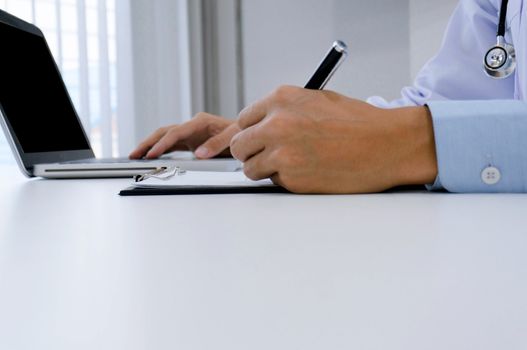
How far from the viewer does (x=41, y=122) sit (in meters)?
0.98

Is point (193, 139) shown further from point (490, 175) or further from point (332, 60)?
point (490, 175)

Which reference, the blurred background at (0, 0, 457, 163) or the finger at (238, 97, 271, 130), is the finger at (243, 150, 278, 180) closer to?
the finger at (238, 97, 271, 130)

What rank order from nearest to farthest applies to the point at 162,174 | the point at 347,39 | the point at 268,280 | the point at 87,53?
the point at 268,280, the point at 162,174, the point at 87,53, the point at 347,39

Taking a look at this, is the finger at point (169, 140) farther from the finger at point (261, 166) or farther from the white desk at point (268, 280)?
the white desk at point (268, 280)

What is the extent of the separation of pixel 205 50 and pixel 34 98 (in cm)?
161

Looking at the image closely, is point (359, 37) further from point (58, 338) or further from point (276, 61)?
point (58, 338)

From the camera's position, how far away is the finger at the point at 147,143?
1.02 m

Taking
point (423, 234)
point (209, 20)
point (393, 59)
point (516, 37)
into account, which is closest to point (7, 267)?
point (423, 234)

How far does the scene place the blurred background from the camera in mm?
2029

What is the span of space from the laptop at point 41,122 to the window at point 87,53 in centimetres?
87

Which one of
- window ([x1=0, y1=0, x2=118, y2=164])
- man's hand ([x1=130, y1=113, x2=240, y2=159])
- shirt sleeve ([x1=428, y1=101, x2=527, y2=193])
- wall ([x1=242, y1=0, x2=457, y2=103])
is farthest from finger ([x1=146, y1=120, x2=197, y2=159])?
wall ([x1=242, y1=0, x2=457, y2=103])

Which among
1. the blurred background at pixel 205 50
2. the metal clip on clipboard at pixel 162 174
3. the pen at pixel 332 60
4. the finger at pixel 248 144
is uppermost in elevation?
the blurred background at pixel 205 50

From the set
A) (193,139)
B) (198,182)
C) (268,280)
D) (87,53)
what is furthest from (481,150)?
(87,53)

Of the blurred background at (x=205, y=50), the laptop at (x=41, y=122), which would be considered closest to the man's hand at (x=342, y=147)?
the laptop at (x=41, y=122)
